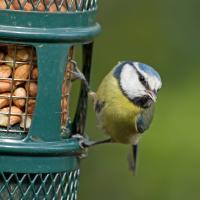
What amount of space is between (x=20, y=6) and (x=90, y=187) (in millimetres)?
2823

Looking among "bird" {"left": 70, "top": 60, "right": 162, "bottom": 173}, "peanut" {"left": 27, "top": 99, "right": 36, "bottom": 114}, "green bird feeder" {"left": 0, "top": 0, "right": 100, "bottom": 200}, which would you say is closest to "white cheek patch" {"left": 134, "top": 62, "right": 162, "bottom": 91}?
"bird" {"left": 70, "top": 60, "right": 162, "bottom": 173}

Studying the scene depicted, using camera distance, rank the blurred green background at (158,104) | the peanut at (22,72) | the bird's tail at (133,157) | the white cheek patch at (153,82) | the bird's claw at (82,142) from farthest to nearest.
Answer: the blurred green background at (158,104) → the bird's tail at (133,157) → the white cheek patch at (153,82) → the bird's claw at (82,142) → the peanut at (22,72)

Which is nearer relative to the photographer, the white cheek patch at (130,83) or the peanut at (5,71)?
the peanut at (5,71)

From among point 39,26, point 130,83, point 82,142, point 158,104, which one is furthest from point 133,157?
point 158,104

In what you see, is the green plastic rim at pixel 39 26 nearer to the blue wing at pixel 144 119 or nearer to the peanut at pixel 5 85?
the peanut at pixel 5 85

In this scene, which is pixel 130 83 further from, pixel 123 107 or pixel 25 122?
pixel 25 122

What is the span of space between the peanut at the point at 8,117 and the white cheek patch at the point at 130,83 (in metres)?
0.74

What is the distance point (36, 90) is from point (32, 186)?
41 centimetres

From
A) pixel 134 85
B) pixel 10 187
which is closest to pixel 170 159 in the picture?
pixel 134 85

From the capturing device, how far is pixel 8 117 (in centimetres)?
435

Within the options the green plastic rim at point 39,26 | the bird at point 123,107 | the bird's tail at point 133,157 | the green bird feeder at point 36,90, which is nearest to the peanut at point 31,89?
the green bird feeder at point 36,90

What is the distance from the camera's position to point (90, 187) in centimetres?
686

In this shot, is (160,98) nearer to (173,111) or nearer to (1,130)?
(173,111)

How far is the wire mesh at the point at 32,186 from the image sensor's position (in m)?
4.30
